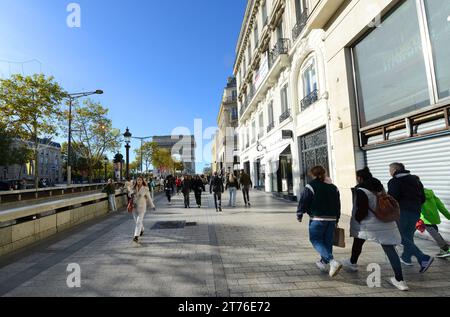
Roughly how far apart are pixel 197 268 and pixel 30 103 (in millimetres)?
22751

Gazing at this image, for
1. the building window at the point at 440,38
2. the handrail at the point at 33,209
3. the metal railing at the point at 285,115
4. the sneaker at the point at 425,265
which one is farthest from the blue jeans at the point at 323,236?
the metal railing at the point at 285,115

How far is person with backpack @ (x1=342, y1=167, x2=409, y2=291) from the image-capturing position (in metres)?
3.77

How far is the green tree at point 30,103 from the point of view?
2098 centimetres

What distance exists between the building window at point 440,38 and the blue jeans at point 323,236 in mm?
4430

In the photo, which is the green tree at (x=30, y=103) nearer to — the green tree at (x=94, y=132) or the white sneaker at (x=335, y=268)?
the green tree at (x=94, y=132)

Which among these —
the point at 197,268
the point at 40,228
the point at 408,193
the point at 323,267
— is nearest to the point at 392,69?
the point at 408,193

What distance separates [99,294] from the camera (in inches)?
151

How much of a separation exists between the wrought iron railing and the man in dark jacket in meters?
12.9

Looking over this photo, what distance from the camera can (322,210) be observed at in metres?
4.31

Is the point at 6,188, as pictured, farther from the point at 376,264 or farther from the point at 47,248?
the point at 376,264

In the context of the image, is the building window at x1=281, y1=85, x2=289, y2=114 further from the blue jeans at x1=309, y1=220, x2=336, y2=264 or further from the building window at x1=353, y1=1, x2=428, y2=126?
the blue jeans at x1=309, y1=220, x2=336, y2=264

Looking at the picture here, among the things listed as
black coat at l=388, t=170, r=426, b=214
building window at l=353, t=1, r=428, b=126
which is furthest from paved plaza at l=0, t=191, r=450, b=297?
building window at l=353, t=1, r=428, b=126

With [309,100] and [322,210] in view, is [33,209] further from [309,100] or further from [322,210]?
[309,100]

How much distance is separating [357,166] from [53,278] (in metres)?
8.72
